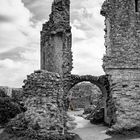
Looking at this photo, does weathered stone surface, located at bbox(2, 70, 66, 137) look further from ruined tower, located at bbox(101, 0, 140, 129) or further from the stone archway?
the stone archway

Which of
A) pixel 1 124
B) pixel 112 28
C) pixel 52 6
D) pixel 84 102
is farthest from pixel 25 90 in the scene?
pixel 84 102

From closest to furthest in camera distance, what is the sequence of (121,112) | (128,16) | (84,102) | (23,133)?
(23,133) → (121,112) → (128,16) → (84,102)

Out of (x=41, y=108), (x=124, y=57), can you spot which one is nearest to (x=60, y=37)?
(x=124, y=57)

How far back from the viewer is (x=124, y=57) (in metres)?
17.6

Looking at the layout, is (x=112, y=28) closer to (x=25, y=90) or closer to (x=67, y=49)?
(x=67, y=49)

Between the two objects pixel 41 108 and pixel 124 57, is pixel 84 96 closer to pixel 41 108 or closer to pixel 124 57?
pixel 124 57

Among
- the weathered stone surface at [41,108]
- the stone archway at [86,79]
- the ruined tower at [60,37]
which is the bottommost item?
the weathered stone surface at [41,108]

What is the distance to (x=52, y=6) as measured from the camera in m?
21.3

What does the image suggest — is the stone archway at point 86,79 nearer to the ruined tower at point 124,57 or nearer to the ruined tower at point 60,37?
the ruined tower at point 60,37

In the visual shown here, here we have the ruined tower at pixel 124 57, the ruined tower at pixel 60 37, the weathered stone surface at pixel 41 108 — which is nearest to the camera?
the weathered stone surface at pixel 41 108

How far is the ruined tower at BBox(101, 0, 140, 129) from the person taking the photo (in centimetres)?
1689

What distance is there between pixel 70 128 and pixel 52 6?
8596 millimetres

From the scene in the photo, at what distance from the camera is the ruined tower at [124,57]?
16.9m

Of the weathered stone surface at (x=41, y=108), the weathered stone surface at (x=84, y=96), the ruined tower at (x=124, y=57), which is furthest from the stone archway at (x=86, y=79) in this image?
the weathered stone surface at (x=84, y=96)
